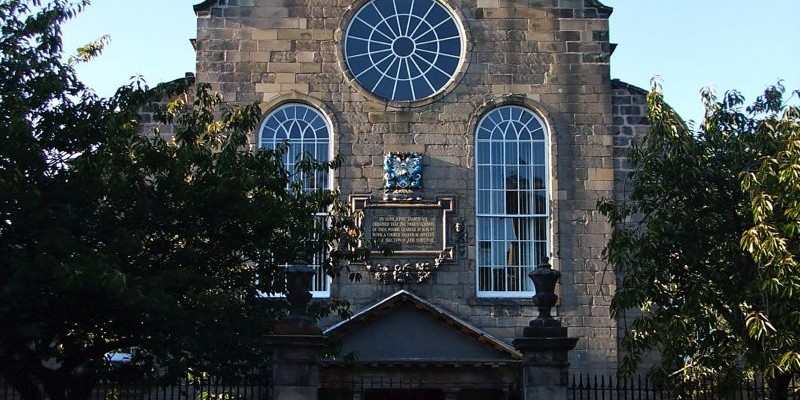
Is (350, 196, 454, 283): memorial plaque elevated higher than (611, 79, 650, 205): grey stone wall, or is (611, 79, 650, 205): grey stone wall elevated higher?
(611, 79, 650, 205): grey stone wall

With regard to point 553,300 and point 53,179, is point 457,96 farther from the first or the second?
point 53,179

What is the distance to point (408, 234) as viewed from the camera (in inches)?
843

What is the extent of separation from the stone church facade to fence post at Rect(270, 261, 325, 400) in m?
6.59

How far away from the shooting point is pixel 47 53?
14602 mm

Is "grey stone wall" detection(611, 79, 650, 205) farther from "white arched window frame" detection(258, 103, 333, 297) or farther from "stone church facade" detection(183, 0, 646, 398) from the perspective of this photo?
"white arched window frame" detection(258, 103, 333, 297)

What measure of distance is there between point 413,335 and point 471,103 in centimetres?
518

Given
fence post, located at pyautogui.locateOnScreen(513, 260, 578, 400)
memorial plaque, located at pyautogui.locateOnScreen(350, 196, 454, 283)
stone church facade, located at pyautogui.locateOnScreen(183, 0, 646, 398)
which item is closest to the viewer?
fence post, located at pyautogui.locateOnScreen(513, 260, 578, 400)

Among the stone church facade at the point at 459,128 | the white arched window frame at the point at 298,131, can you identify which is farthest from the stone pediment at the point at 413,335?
the white arched window frame at the point at 298,131

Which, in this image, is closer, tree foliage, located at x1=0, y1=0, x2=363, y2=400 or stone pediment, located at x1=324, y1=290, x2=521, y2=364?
tree foliage, located at x1=0, y1=0, x2=363, y2=400

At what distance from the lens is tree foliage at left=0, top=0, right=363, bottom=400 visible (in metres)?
12.5

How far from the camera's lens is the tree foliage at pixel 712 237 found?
1405 centimetres

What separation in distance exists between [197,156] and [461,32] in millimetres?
9797

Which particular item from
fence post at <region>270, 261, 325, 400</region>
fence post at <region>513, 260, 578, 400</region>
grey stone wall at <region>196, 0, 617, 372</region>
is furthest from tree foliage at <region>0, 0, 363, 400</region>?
grey stone wall at <region>196, 0, 617, 372</region>

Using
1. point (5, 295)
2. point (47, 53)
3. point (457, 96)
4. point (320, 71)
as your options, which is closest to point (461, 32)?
point (457, 96)
